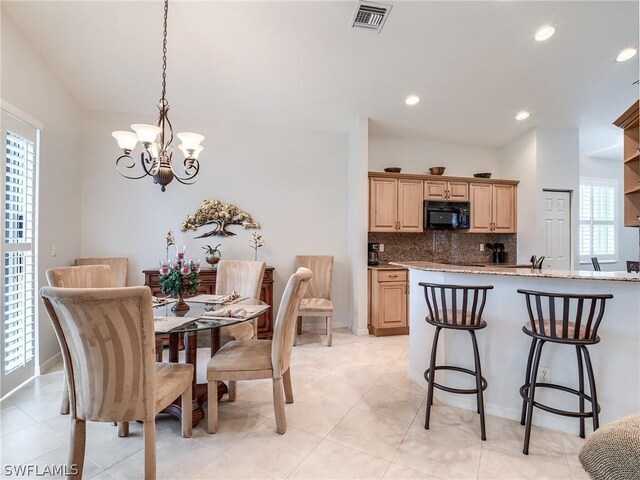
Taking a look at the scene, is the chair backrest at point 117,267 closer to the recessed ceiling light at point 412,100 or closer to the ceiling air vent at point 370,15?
the ceiling air vent at point 370,15

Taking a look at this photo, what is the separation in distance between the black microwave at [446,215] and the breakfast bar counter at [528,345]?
215 cm

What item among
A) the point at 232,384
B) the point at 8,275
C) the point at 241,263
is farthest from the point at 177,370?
the point at 8,275

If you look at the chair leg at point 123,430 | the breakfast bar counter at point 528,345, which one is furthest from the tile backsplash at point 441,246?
the chair leg at point 123,430

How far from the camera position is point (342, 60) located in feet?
10.7

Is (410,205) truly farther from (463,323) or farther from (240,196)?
(463,323)

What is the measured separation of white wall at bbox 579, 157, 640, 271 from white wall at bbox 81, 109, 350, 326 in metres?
5.53

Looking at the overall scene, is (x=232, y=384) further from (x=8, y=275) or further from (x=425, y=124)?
(x=425, y=124)

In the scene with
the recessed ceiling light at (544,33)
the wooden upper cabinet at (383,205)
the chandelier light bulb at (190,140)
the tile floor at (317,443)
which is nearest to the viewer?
the tile floor at (317,443)

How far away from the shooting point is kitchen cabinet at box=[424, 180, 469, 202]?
469 cm

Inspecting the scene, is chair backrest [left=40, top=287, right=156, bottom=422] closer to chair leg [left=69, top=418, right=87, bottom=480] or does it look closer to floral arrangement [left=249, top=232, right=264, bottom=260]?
chair leg [left=69, top=418, right=87, bottom=480]

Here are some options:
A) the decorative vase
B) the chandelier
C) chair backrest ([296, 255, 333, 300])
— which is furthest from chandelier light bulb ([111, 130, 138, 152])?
chair backrest ([296, 255, 333, 300])

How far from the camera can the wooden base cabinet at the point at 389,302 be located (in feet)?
13.8

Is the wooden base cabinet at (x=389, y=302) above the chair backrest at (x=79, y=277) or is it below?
below

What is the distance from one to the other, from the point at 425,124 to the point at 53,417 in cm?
524
